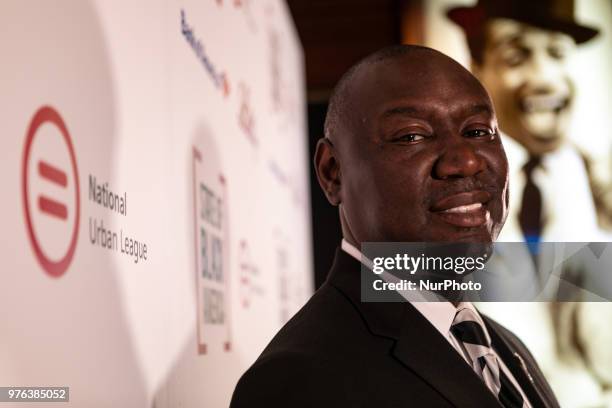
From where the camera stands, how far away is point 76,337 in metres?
1.12

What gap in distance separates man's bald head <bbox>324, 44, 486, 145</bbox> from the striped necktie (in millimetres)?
351

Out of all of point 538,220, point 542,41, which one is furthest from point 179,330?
point 542,41

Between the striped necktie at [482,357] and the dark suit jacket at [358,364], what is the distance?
0.08 m

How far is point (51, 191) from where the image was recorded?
107 centimetres

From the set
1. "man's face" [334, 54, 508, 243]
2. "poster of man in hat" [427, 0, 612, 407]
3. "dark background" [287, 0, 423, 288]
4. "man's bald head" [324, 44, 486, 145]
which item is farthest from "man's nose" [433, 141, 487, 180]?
"poster of man in hat" [427, 0, 612, 407]

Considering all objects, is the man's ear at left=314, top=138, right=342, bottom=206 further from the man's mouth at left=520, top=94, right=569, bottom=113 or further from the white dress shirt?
the man's mouth at left=520, top=94, right=569, bottom=113

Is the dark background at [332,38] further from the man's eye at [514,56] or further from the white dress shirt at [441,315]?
the white dress shirt at [441,315]

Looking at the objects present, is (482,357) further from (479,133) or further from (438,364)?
(479,133)

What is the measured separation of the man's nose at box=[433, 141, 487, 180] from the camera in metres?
1.18

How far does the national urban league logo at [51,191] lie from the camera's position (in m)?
1.02

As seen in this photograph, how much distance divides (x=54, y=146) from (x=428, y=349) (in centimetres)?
57

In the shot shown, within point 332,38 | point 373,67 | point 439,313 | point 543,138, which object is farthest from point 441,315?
point 332,38

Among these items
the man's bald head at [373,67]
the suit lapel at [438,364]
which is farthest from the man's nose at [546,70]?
the suit lapel at [438,364]

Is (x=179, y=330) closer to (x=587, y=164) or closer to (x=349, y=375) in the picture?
(x=349, y=375)
